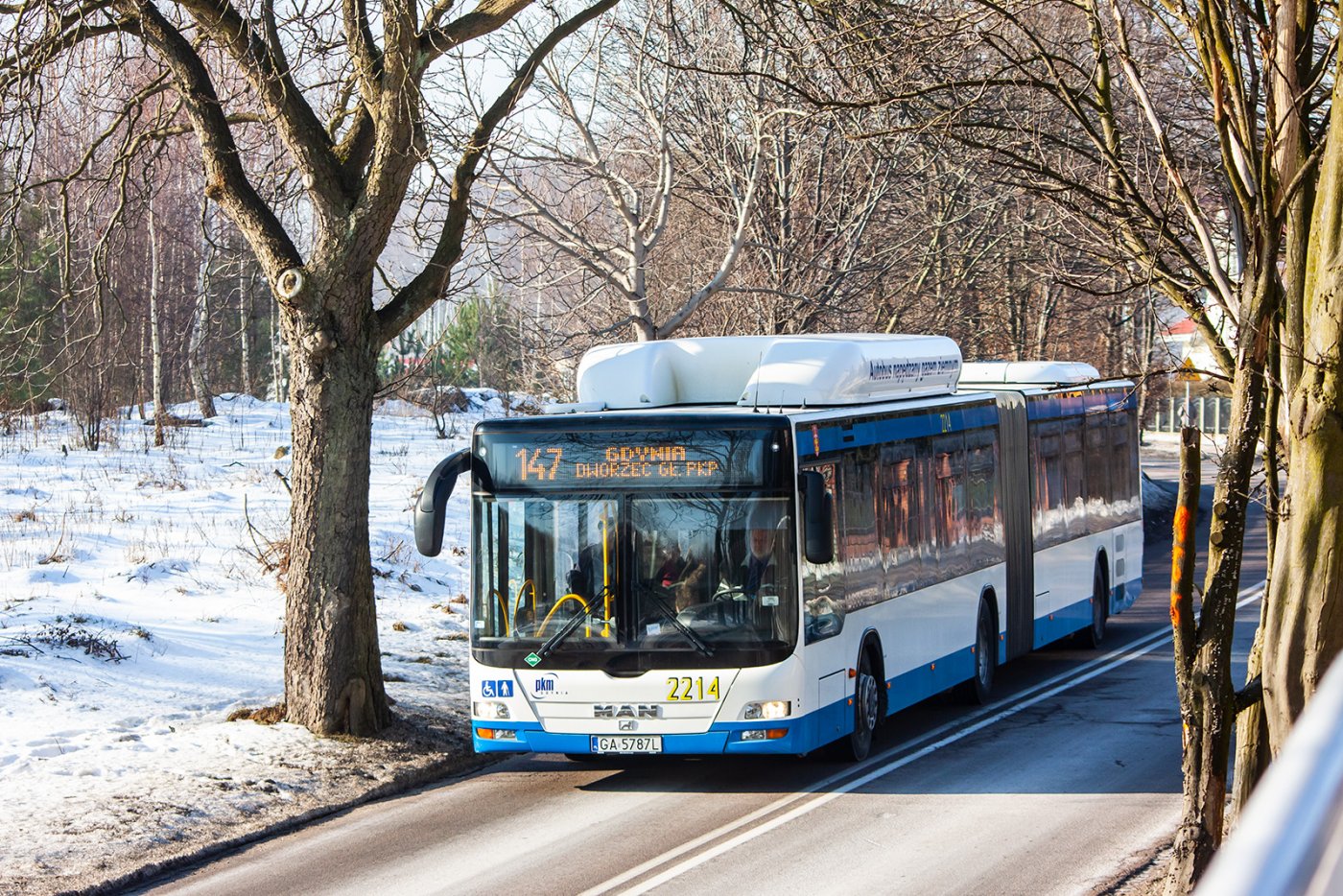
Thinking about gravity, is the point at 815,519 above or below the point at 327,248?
below

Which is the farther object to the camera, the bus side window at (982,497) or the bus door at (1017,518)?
the bus door at (1017,518)

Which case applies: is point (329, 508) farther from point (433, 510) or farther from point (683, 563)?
point (683, 563)

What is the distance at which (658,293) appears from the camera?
27.8 m

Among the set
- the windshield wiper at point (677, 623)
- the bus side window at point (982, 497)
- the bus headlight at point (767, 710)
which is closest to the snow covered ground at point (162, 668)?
the windshield wiper at point (677, 623)

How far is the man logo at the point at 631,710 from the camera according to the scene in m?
11.5

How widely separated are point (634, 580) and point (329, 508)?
2474mm

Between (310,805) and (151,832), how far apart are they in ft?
4.17

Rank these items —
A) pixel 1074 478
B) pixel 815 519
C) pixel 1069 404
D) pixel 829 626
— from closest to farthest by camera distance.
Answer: pixel 815 519 < pixel 829 626 < pixel 1074 478 < pixel 1069 404

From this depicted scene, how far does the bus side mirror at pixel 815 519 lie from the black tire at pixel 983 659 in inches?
180

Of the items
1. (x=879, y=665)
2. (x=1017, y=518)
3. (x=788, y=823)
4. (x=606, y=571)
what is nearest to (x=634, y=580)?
(x=606, y=571)

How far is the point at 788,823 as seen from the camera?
35.2 feet

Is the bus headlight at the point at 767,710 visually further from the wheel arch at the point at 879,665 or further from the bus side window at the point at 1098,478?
the bus side window at the point at 1098,478

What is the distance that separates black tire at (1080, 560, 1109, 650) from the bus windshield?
9325 millimetres

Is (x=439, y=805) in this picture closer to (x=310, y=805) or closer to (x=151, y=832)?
(x=310, y=805)
